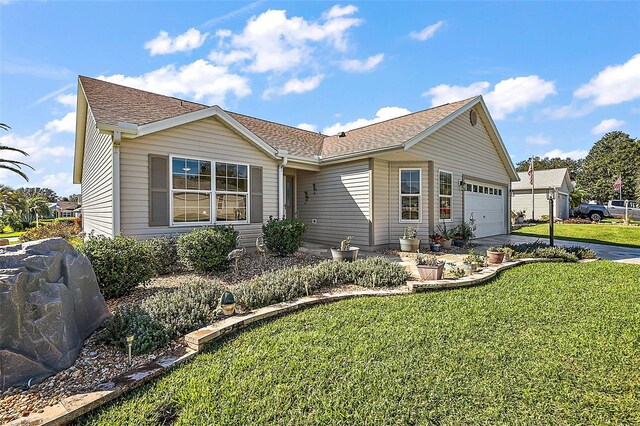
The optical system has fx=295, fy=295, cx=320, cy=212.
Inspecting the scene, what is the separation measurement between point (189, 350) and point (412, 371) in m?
2.24

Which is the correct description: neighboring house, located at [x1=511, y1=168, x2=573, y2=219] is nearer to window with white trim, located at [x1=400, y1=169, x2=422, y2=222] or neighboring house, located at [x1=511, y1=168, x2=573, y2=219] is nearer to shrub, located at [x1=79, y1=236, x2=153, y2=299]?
window with white trim, located at [x1=400, y1=169, x2=422, y2=222]

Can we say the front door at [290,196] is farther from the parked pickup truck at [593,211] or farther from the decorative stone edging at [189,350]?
→ the parked pickup truck at [593,211]

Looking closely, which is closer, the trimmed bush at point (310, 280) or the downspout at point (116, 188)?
the trimmed bush at point (310, 280)

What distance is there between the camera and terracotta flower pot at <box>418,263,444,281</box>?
544cm

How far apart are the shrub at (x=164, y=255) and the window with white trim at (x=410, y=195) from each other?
7.13 meters

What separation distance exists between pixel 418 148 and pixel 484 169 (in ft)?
18.1

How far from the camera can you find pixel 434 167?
10211 millimetres

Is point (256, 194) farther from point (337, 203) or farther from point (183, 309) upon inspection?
point (183, 309)

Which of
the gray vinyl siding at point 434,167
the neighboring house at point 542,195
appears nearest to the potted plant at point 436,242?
the gray vinyl siding at point 434,167

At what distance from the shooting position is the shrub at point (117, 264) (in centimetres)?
459

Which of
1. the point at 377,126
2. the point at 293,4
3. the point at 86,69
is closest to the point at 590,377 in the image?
the point at 293,4

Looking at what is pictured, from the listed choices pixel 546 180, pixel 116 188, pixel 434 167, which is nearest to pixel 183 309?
pixel 116 188

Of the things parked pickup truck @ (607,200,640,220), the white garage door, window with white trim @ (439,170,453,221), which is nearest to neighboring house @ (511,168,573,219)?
parked pickup truck @ (607,200,640,220)

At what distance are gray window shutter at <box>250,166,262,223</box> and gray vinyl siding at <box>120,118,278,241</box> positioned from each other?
0.50 feet
